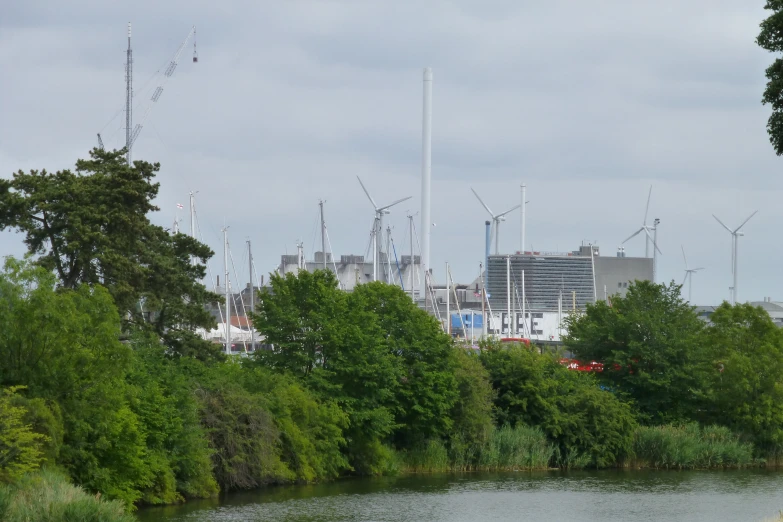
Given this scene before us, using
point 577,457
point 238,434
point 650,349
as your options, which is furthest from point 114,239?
point 650,349

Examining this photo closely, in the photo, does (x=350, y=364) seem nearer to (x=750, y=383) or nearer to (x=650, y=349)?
(x=650, y=349)

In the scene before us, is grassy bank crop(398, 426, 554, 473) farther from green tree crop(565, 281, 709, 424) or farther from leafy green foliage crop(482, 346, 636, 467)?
green tree crop(565, 281, 709, 424)

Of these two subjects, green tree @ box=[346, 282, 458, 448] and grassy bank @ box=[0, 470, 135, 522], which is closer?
grassy bank @ box=[0, 470, 135, 522]

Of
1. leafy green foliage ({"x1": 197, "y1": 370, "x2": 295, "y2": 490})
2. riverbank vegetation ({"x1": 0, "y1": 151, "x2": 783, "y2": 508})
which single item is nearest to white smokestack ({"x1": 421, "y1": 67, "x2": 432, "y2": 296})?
riverbank vegetation ({"x1": 0, "y1": 151, "x2": 783, "y2": 508})

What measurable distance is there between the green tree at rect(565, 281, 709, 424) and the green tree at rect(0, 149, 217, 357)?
3986 cm

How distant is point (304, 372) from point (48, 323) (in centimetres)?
2780

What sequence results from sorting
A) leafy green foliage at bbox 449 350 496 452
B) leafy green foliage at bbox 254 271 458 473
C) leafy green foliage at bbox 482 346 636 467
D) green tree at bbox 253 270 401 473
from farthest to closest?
leafy green foliage at bbox 482 346 636 467 → leafy green foliage at bbox 449 350 496 452 → leafy green foliage at bbox 254 271 458 473 → green tree at bbox 253 270 401 473

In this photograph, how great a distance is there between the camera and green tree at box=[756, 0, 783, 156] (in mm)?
30156

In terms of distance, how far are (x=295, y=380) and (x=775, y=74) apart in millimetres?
48240

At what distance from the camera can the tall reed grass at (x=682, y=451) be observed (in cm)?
9006

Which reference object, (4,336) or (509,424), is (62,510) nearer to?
(4,336)

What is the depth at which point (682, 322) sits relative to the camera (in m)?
99.2

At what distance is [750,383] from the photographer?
94000 millimetres

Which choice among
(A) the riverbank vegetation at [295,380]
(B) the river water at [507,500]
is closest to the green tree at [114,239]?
(A) the riverbank vegetation at [295,380]
